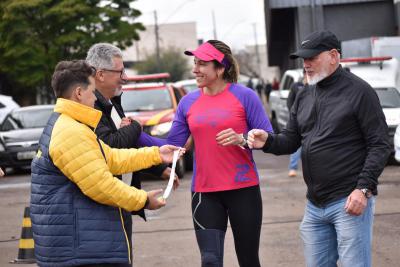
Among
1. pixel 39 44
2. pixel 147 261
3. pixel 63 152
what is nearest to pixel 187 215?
pixel 147 261

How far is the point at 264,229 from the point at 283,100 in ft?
37.9

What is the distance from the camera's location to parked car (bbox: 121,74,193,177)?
585 inches

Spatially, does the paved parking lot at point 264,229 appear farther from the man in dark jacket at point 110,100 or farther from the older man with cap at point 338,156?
the man in dark jacket at point 110,100

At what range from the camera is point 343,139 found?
15.6 ft

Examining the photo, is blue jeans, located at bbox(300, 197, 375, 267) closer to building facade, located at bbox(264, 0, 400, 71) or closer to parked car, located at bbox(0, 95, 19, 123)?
parked car, located at bbox(0, 95, 19, 123)

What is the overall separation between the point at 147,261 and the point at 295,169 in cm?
709

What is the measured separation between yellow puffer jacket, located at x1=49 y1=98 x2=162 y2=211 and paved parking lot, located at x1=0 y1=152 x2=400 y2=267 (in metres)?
3.80

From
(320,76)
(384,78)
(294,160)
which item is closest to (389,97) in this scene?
(384,78)

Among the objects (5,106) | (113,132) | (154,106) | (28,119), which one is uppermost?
(113,132)

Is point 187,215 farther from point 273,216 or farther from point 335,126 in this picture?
point 335,126

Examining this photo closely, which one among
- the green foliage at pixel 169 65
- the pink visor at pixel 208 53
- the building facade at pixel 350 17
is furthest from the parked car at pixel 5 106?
the green foliage at pixel 169 65

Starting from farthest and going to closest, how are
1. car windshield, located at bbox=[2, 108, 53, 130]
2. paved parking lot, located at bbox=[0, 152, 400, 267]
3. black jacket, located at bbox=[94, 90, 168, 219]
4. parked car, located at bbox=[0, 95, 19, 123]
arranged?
parked car, located at bbox=[0, 95, 19, 123], car windshield, located at bbox=[2, 108, 53, 130], paved parking lot, located at bbox=[0, 152, 400, 267], black jacket, located at bbox=[94, 90, 168, 219]

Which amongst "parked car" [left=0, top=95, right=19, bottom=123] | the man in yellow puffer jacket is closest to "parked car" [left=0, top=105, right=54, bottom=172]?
"parked car" [left=0, top=95, right=19, bottom=123]

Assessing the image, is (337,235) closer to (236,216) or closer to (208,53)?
(236,216)
